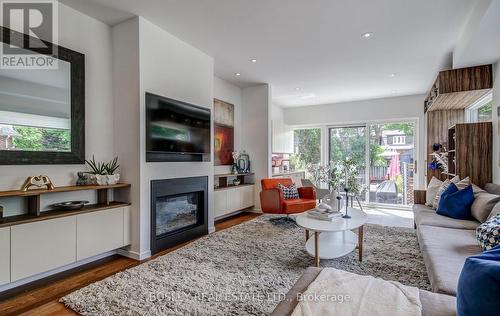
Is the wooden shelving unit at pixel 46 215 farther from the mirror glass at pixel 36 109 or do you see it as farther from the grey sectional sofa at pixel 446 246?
the grey sectional sofa at pixel 446 246

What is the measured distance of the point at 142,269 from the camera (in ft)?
8.61

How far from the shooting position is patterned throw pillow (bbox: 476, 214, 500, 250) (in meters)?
1.84

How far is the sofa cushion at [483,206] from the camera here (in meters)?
2.60

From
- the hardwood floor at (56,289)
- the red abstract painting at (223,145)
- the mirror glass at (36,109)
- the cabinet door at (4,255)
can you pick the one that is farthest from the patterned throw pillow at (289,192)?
the cabinet door at (4,255)

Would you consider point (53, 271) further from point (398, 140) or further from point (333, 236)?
point (398, 140)

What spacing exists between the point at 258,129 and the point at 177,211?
2.60 m

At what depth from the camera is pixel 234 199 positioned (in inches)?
194

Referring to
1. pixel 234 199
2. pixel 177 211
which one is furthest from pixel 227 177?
pixel 177 211

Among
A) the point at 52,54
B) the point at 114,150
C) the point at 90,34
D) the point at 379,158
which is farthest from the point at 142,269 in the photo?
the point at 379,158

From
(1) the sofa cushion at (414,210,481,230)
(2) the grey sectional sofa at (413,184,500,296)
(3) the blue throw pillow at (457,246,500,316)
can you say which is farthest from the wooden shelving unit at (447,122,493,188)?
(3) the blue throw pillow at (457,246,500,316)

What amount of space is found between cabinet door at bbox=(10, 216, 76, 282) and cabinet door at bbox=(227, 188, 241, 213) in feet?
8.60

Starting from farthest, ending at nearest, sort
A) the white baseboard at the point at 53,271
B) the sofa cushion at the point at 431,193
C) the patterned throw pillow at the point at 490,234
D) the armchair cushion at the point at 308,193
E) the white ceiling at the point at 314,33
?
the armchair cushion at the point at 308,193, the sofa cushion at the point at 431,193, the white ceiling at the point at 314,33, the white baseboard at the point at 53,271, the patterned throw pillow at the point at 490,234

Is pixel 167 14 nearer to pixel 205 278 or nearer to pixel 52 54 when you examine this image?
pixel 52 54

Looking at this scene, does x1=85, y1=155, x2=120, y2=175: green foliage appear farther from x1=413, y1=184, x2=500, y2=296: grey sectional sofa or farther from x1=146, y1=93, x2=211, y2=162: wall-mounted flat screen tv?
x1=413, y1=184, x2=500, y2=296: grey sectional sofa
